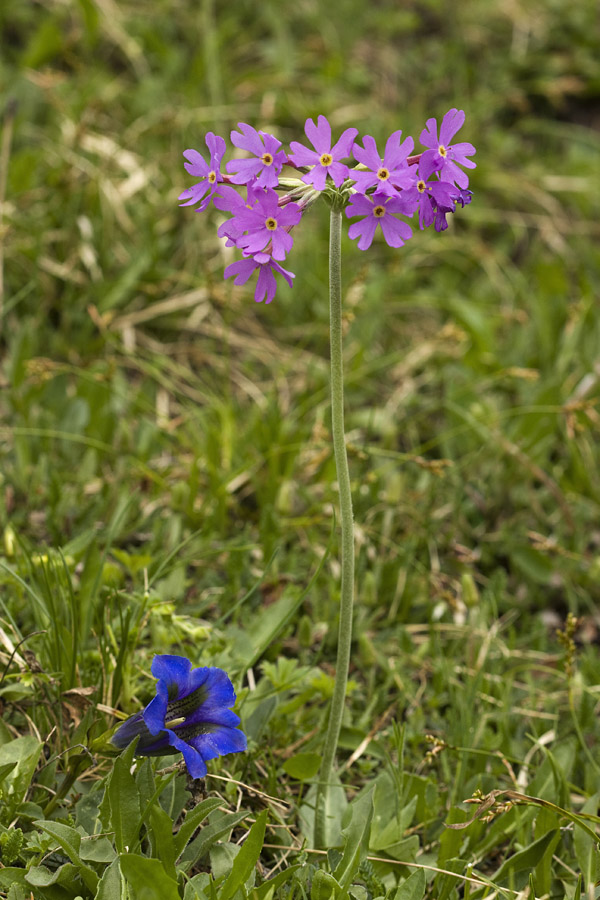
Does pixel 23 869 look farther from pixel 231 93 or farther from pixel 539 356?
pixel 231 93

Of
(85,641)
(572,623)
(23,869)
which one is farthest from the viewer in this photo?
(85,641)

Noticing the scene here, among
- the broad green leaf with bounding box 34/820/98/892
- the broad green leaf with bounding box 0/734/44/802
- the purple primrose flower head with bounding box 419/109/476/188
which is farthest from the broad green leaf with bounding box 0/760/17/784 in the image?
the purple primrose flower head with bounding box 419/109/476/188

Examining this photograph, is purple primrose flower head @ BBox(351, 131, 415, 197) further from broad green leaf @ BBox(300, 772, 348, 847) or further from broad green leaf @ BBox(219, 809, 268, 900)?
broad green leaf @ BBox(300, 772, 348, 847)

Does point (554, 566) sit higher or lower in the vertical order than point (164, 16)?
lower

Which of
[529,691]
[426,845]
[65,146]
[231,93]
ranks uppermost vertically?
[231,93]

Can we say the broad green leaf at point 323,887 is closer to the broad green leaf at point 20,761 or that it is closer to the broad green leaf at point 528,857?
the broad green leaf at point 528,857

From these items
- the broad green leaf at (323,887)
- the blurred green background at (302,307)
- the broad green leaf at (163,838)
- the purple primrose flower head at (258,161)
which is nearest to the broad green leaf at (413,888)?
the broad green leaf at (323,887)

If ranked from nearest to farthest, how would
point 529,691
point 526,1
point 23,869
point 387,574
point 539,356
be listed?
1. point 23,869
2. point 529,691
3. point 387,574
4. point 539,356
5. point 526,1

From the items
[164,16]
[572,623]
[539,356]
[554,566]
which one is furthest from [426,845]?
[164,16]
